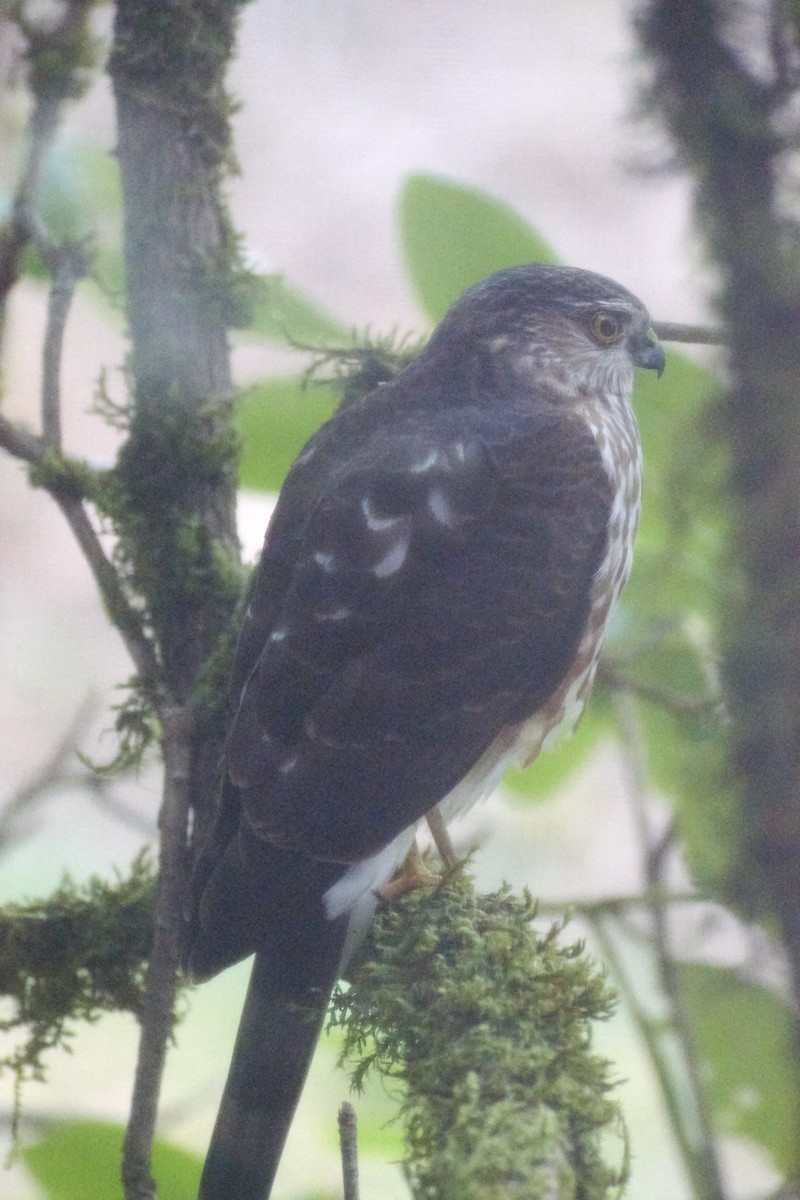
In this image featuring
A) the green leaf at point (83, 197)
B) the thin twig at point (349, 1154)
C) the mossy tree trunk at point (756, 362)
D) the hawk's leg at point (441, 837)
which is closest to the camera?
the mossy tree trunk at point (756, 362)

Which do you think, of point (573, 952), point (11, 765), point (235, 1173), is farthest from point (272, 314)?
point (11, 765)

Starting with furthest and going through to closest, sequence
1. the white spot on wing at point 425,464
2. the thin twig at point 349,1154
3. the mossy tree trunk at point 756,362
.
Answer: the white spot on wing at point 425,464 → the thin twig at point 349,1154 → the mossy tree trunk at point 756,362

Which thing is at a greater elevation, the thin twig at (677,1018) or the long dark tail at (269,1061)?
the thin twig at (677,1018)

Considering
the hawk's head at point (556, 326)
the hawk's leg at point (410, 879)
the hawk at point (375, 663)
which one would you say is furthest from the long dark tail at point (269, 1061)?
the hawk's head at point (556, 326)

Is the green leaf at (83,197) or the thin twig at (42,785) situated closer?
the thin twig at (42,785)

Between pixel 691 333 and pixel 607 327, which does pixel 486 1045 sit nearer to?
pixel 691 333

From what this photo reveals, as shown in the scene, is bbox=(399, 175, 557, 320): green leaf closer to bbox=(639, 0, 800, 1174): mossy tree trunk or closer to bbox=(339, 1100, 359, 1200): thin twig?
bbox=(639, 0, 800, 1174): mossy tree trunk

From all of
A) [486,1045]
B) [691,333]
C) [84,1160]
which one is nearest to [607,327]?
[691,333]

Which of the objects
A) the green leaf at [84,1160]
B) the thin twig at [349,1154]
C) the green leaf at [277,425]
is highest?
the green leaf at [277,425]

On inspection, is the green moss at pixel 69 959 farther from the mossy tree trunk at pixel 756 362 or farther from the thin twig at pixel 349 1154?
the mossy tree trunk at pixel 756 362
